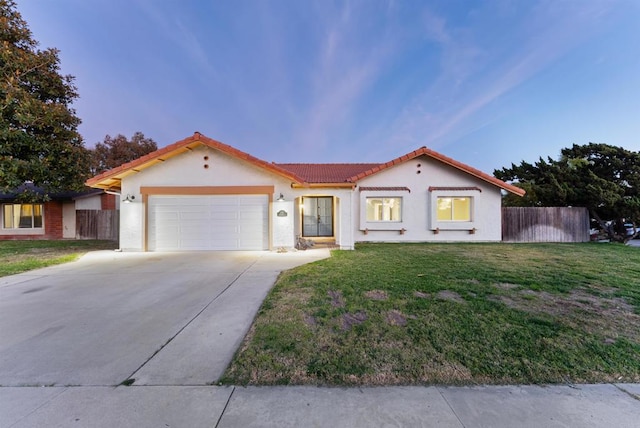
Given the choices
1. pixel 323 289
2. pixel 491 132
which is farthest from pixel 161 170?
pixel 491 132

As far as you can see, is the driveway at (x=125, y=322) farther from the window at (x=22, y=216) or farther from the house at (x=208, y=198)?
the window at (x=22, y=216)

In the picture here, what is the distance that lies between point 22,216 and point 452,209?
84.9 ft

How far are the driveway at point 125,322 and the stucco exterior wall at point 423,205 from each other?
Answer: 730cm

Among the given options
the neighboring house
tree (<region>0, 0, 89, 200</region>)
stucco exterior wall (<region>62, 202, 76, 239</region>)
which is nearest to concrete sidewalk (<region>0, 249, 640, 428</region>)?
tree (<region>0, 0, 89, 200</region>)

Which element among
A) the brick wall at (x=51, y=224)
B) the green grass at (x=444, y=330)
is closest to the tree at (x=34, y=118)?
the brick wall at (x=51, y=224)

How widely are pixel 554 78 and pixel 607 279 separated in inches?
633

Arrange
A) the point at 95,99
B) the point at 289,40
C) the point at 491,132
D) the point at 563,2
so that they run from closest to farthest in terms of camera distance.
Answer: the point at 563,2 → the point at 289,40 → the point at 491,132 → the point at 95,99

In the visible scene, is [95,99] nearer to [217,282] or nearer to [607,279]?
[217,282]

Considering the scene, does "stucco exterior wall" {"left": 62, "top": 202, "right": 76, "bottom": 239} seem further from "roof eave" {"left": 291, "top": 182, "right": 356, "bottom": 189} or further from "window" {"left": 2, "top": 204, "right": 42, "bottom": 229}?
"roof eave" {"left": 291, "top": 182, "right": 356, "bottom": 189}

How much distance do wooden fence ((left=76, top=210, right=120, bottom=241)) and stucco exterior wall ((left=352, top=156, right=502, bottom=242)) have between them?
1500cm

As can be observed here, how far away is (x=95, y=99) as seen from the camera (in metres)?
31.4

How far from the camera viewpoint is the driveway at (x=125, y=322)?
2877 millimetres

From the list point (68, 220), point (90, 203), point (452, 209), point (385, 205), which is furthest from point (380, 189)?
point (68, 220)

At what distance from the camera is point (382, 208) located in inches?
556
